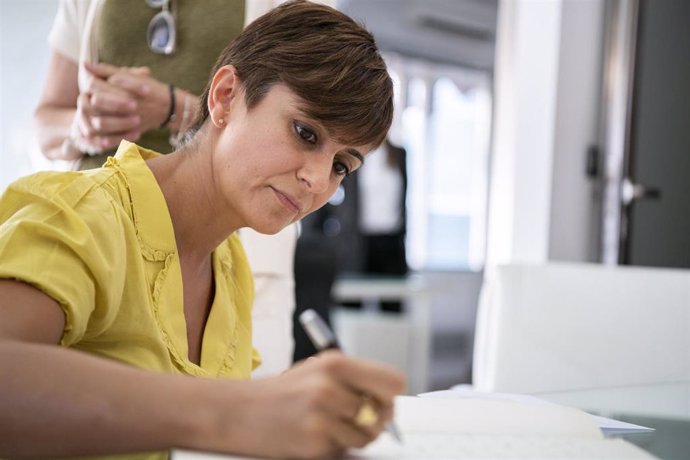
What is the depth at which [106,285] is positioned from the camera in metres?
0.75

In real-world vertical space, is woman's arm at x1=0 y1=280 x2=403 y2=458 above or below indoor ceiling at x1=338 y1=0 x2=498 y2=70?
below

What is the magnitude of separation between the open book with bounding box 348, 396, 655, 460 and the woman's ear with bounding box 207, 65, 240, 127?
0.49 meters

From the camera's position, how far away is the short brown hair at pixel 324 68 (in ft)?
3.20

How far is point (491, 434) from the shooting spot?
722 mm

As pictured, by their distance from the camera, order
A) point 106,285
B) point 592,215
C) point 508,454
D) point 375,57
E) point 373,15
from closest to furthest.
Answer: point 508,454 < point 106,285 < point 375,57 < point 592,215 < point 373,15

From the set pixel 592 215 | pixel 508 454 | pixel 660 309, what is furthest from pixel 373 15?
pixel 508 454

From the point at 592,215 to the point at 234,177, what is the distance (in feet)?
8.02

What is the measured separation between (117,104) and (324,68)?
1.62ft

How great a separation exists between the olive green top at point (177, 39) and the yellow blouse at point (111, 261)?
0.40 m

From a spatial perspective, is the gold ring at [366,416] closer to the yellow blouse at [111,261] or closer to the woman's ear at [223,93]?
the yellow blouse at [111,261]

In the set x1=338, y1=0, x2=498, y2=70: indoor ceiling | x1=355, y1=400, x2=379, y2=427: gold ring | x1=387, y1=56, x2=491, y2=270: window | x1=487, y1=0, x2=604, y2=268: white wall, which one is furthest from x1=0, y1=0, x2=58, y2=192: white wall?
x1=387, y1=56, x2=491, y2=270: window

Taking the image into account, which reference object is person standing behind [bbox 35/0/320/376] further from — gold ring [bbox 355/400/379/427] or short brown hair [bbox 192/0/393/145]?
gold ring [bbox 355/400/379/427]

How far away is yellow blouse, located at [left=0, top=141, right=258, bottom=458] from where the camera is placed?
0.70 m

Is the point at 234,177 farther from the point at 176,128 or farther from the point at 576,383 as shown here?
the point at 576,383
